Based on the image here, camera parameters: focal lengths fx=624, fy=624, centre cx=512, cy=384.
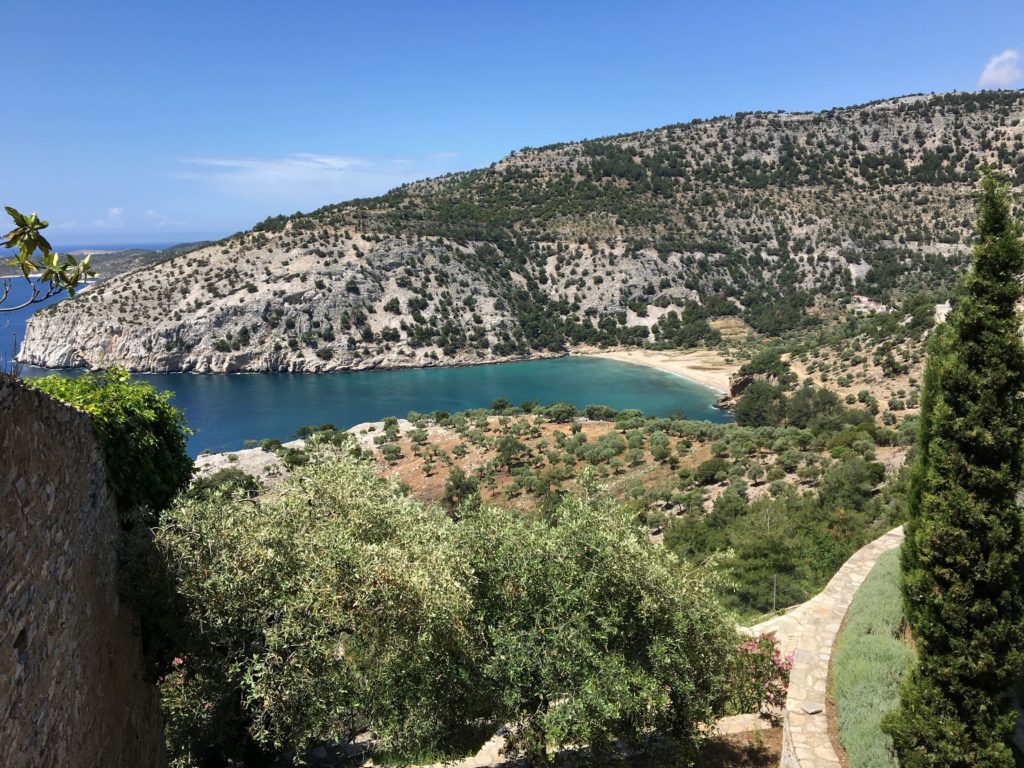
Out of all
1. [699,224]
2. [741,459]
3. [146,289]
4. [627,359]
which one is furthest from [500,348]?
[741,459]

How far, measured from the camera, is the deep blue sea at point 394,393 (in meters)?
52.8

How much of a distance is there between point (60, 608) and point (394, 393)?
2283 inches

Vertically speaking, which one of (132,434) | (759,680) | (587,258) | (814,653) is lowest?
(759,680)

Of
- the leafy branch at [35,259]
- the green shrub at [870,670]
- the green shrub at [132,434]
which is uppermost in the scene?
the leafy branch at [35,259]

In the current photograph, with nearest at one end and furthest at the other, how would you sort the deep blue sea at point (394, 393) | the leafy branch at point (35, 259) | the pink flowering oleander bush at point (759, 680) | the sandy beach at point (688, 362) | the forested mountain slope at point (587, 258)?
the leafy branch at point (35, 259)
the pink flowering oleander bush at point (759, 680)
the deep blue sea at point (394, 393)
the sandy beach at point (688, 362)
the forested mountain slope at point (587, 258)

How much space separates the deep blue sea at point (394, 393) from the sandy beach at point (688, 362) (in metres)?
Answer: 1.55

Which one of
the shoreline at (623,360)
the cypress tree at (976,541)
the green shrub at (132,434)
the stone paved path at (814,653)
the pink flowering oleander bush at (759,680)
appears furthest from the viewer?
the shoreline at (623,360)

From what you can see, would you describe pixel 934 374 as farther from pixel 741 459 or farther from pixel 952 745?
pixel 741 459

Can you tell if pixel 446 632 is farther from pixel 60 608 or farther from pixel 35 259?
pixel 35 259

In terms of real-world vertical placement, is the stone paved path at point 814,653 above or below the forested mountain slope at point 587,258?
below

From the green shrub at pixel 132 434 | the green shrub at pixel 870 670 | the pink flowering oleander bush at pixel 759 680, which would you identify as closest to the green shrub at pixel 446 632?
the green shrub at pixel 132 434

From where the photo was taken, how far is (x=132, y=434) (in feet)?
28.0

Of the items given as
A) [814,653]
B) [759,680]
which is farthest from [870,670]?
[759,680]

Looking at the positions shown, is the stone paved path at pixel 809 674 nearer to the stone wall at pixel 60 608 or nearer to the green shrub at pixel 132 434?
the stone wall at pixel 60 608
